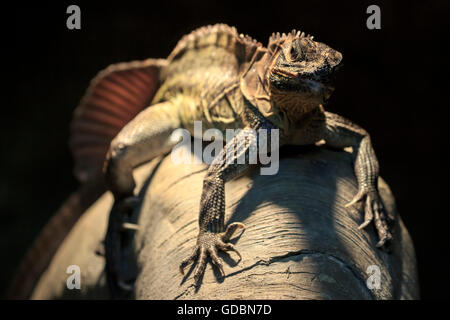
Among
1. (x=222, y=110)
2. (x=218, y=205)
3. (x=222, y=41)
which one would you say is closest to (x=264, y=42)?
(x=222, y=41)

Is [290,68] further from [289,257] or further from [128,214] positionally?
[128,214]

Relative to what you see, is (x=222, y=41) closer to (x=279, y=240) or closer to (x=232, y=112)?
(x=232, y=112)

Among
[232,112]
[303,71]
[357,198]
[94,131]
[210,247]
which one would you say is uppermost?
[303,71]

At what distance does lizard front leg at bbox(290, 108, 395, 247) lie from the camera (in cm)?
234

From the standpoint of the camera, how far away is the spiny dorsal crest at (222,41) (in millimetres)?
2594

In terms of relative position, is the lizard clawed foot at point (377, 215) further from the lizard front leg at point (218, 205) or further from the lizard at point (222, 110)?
the lizard front leg at point (218, 205)

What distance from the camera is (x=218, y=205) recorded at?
2207 millimetres

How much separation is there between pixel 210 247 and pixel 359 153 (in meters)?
0.88

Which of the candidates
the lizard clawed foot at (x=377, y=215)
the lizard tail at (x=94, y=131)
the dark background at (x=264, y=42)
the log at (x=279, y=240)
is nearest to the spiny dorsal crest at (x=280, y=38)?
the log at (x=279, y=240)

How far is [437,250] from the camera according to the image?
414 centimetres

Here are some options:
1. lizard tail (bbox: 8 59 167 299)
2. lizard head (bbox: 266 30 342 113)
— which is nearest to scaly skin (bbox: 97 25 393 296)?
lizard head (bbox: 266 30 342 113)

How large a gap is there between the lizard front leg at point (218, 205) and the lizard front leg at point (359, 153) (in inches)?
10.3

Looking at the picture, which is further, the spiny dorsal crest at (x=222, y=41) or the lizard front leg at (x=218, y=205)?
the spiny dorsal crest at (x=222, y=41)
